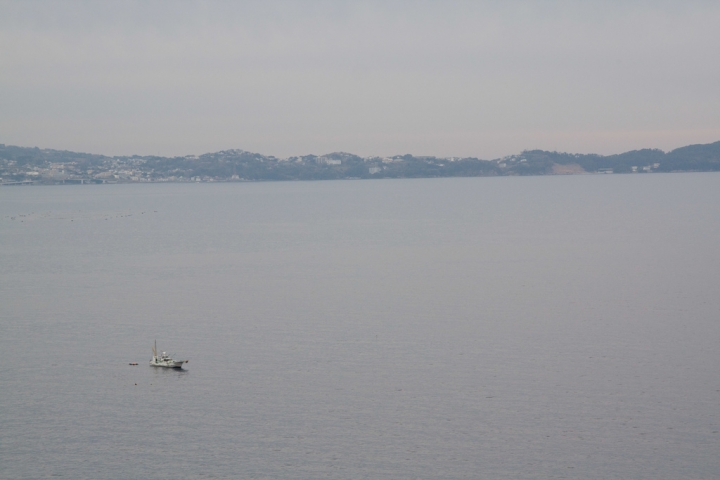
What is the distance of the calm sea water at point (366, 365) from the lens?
108 ft

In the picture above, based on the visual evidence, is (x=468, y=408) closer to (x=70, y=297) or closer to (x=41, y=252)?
(x=70, y=297)

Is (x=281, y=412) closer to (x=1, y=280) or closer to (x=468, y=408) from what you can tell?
(x=468, y=408)

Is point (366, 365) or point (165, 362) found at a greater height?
point (165, 362)

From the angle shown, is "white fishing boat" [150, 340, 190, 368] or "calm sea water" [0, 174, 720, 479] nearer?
"calm sea water" [0, 174, 720, 479]

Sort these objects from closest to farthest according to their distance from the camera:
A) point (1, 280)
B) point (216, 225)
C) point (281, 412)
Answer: point (281, 412), point (1, 280), point (216, 225)

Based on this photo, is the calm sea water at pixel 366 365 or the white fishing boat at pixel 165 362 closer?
the calm sea water at pixel 366 365

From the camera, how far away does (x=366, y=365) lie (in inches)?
1745

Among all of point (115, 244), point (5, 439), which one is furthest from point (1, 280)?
point (5, 439)

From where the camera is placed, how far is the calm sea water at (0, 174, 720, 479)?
32969 mm

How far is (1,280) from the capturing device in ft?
244

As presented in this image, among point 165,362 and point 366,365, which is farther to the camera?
point 366,365

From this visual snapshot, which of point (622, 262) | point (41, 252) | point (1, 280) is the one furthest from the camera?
point (41, 252)

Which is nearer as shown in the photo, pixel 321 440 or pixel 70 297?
pixel 321 440

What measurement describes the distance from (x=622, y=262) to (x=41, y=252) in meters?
69.8
